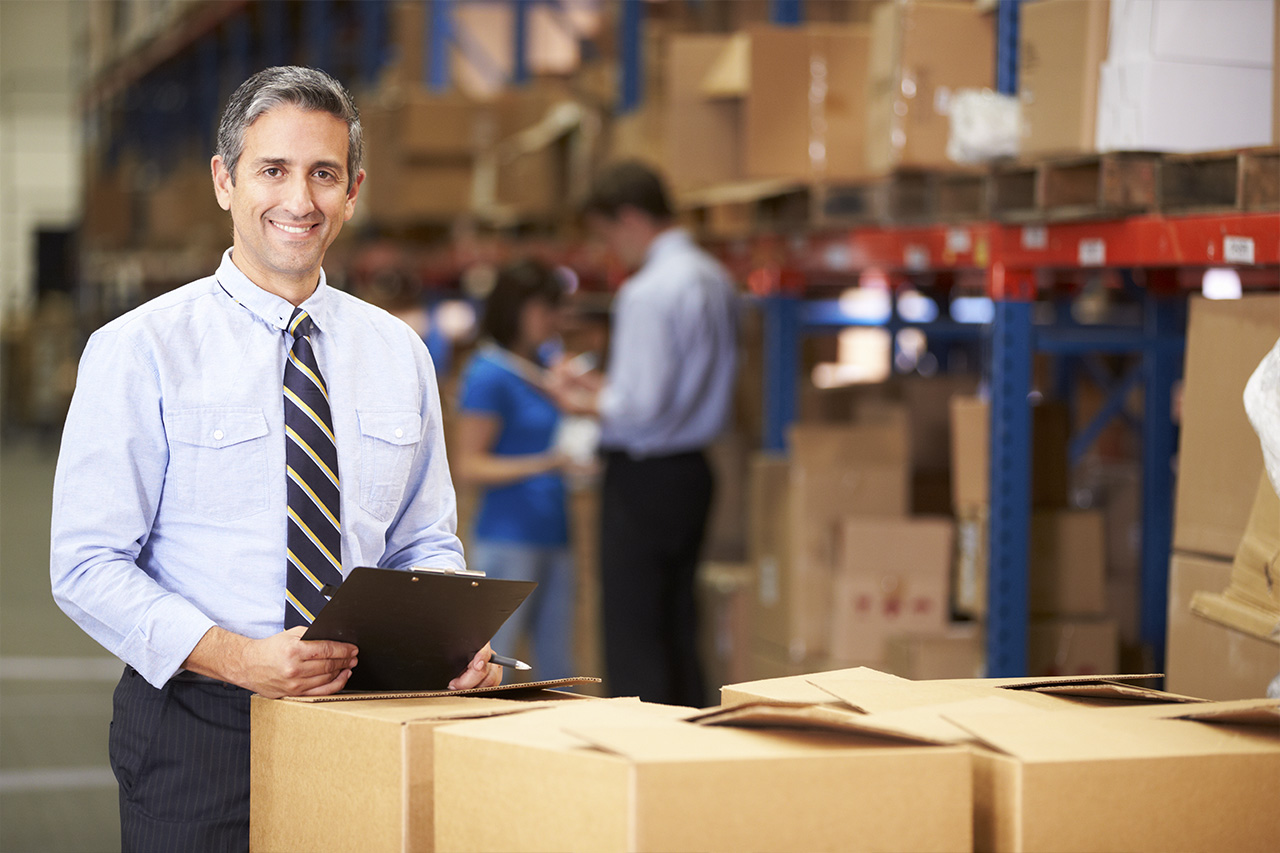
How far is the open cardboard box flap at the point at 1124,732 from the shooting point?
1772 mm

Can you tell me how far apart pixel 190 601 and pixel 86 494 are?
217mm

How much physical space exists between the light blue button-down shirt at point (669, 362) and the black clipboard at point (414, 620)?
3.08 metres

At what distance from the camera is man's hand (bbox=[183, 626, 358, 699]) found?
6.56ft

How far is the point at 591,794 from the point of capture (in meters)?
1.65

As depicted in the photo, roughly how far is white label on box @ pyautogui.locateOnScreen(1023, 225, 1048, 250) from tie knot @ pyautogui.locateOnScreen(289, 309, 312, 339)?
2232mm

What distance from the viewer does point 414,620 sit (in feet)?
6.73

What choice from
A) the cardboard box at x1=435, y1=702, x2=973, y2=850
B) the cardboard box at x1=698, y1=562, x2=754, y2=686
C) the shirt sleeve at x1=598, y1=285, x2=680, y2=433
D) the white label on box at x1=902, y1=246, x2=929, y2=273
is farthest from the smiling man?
the cardboard box at x1=698, y1=562, x2=754, y2=686

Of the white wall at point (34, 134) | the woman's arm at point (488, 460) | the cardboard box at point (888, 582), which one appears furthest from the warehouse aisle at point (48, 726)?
the white wall at point (34, 134)

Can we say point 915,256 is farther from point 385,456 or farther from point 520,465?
point 385,456

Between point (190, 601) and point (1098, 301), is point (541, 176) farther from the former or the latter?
point (190, 601)

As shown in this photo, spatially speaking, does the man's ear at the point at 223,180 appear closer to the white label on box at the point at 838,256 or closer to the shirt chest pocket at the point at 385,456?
the shirt chest pocket at the point at 385,456

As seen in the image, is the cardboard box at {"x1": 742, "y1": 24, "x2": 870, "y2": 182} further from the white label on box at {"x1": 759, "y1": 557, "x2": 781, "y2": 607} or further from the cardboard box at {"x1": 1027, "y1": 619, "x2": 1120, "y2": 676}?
the cardboard box at {"x1": 1027, "y1": 619, "x2": 1120, "y2": 676}

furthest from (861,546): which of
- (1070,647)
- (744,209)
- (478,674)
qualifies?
(478,674)

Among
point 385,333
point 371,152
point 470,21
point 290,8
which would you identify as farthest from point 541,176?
point 290,8
